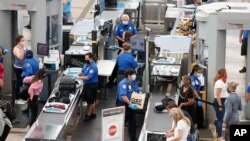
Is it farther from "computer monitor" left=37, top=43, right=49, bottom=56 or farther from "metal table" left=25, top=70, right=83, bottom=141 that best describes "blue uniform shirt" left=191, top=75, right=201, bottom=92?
"computer monitor" left=37, top=43, right=49, bottom=56

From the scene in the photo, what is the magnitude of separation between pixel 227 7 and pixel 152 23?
9.07 meters

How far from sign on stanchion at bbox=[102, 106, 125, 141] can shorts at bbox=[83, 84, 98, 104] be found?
3848mm

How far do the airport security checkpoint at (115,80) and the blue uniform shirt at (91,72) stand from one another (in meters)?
0.02

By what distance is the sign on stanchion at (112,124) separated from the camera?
490 inches

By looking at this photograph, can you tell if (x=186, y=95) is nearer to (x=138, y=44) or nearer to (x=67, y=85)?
(x=138, y=44)

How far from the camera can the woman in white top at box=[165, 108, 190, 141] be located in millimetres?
12416

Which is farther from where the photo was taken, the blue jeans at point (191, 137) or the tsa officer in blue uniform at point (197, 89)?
the tsa officer in blue uniform at point (197, 89)

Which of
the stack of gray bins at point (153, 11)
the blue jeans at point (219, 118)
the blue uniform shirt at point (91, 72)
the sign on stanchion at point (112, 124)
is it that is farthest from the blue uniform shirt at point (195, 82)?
the stack of gray bins at point (153, 11)

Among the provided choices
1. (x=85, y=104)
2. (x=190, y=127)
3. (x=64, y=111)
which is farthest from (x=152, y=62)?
(x=190, y=127)

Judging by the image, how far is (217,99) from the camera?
15508mm

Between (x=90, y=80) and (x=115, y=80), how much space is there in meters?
2.95

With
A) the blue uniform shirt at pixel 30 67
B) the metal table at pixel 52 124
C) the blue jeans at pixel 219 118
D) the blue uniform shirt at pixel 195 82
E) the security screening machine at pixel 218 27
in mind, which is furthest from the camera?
the blue uniform shirt at pixel 30 67

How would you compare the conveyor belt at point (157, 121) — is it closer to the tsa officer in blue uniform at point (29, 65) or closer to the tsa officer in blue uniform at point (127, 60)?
the tsa officer in blue uniform at point (127, 60)

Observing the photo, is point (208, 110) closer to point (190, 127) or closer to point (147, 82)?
point (147, 82)
